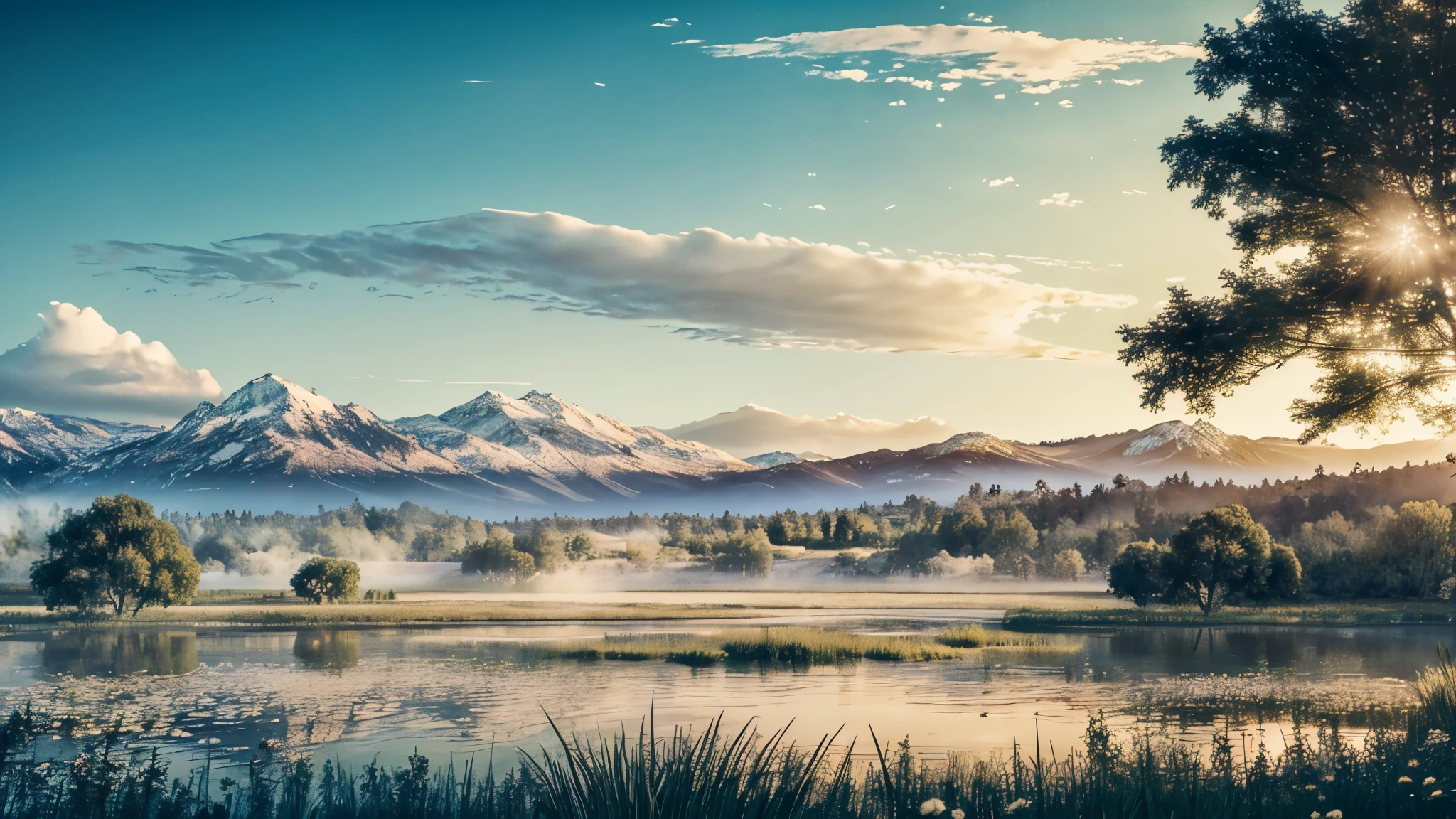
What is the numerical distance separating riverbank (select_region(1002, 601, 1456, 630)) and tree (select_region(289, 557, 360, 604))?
183ft

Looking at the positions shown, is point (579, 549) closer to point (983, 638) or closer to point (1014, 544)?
point (1014, 544)

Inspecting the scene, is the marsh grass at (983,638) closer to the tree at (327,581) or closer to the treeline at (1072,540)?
the treeline at (1072,540)

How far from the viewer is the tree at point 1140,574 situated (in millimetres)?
78250

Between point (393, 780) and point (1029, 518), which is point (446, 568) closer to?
A: point (1029, 518)

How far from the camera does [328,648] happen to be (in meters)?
52.2

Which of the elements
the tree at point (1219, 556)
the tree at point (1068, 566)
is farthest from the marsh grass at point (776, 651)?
the tree at point (1068, 566)

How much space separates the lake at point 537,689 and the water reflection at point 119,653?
0.80 feet

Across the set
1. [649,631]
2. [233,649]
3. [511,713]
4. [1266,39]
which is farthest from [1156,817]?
[649,631]

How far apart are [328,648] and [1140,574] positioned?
5878 cm

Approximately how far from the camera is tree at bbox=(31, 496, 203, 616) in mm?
66750

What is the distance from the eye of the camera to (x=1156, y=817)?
877cm

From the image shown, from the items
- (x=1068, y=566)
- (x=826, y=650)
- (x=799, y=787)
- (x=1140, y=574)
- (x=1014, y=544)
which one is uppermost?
(x=799, y=787)

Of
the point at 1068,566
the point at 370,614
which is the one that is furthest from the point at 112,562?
the point at 1068,566

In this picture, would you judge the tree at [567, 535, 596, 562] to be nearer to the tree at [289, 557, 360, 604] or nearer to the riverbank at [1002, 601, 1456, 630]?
the tree at [289, 557, 360, 604]
